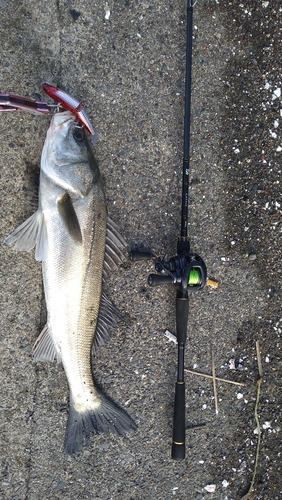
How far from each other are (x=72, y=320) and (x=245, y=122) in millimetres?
1860

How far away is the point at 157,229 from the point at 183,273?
1.56 ft

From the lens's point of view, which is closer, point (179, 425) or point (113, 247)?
point (113, 247)

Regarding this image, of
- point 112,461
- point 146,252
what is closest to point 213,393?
point 112,461

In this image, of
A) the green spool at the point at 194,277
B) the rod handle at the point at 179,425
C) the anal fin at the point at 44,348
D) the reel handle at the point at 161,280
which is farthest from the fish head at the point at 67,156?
the rod handle at the point at 179,425

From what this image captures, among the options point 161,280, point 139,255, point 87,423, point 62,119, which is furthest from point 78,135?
point 87,423

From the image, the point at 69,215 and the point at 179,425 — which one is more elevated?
the point at 69,215

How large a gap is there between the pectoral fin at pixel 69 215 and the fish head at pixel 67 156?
A: 6 centimetres

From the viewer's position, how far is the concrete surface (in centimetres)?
248

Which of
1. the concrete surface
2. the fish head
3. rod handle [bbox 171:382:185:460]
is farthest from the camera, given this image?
rod handle [bbox 171:382:185:460]

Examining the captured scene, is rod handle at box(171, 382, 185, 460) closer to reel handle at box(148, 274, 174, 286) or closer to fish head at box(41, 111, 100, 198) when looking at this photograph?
reel handle at box(148, 274, 174, 286)

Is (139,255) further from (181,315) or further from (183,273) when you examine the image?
(181,315)

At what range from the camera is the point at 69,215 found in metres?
2.20

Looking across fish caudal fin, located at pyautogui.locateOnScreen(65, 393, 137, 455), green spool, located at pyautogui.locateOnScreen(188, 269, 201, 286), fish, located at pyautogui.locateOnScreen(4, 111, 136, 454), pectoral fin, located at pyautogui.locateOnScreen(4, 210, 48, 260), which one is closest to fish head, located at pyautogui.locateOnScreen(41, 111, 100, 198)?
fish, located at pyautogui.locateOnScreen(4, 111, 136, 454)

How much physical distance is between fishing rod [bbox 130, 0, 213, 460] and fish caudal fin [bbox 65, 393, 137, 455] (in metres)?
0.43
